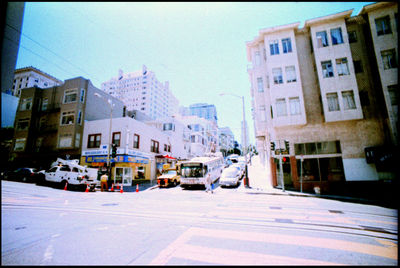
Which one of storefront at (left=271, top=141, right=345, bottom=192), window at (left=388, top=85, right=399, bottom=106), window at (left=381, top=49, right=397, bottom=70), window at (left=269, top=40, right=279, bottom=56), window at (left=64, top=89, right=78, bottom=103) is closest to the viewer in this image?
window at (left=388, top=85, right=399, bottom=106)

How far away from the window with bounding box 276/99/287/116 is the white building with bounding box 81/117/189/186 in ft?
60.0

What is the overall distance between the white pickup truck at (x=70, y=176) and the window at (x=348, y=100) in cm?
2641

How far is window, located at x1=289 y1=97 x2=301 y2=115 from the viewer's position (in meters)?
18.3

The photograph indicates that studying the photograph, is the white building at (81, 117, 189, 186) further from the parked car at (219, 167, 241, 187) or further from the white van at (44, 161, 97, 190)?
the parked car at (219, 167, 241, 187)

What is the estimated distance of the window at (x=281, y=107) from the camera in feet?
61.2

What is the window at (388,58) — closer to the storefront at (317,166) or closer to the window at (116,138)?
the storefront at (317,166)

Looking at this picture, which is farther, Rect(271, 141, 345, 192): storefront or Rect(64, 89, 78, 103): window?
Rect(64, 89, 78, 103): window

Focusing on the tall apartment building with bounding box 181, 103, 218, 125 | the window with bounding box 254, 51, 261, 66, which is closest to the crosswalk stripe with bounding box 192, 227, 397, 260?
the window with bounding box 254, 51, 261, 66

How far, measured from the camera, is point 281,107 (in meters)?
18.8

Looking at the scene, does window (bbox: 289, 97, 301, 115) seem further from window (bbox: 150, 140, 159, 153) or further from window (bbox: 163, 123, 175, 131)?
window (bbox: 163, 123, 175, 131)

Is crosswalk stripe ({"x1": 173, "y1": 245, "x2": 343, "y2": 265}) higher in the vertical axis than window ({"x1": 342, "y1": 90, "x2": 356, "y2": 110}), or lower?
lower

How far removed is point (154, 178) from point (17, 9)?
27.2m

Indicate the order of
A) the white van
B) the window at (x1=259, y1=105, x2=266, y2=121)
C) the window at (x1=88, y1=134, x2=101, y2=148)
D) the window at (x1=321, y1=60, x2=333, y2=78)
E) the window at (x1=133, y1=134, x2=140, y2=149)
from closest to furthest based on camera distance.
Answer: the white van
the window at (x1=321, y1=60, x2=333, y2=78)
the window at (x1=259, y1=105, x2=266, y2=121)
the window at (x1=88, y1=134, x2=101, y2=148)
the window at (x1=133, y1=134, x2=140, y2=149)

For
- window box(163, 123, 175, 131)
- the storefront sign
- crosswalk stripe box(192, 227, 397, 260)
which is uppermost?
window box(163, 123, 175, 131)
